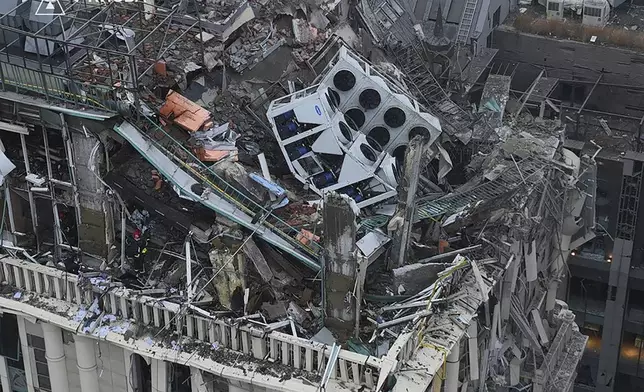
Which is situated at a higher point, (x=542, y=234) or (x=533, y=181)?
(x=533, y=181)

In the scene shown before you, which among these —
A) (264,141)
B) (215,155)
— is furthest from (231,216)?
(264,141)

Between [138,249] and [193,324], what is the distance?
325 cm

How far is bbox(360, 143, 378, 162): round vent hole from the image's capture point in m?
31.5

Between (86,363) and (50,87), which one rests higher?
(50,87)

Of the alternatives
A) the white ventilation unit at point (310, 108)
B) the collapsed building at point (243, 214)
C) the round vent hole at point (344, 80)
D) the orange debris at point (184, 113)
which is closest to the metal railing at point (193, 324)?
the collapsed building at point (243, 214)

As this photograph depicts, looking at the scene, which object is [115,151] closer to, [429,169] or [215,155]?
[215,155]

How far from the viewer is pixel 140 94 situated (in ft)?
103

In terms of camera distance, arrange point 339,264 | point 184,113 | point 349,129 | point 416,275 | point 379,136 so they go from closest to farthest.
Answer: point 339,264, point 416,275, point 184,113, point 349,129, point 379,136

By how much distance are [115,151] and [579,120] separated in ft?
102

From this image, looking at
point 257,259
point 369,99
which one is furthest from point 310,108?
point 257,259

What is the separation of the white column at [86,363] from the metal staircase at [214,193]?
5.09 m

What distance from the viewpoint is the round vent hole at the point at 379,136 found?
3309 cm

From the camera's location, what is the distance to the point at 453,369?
2881cm

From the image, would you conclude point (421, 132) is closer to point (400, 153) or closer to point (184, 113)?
point (400, 153)
